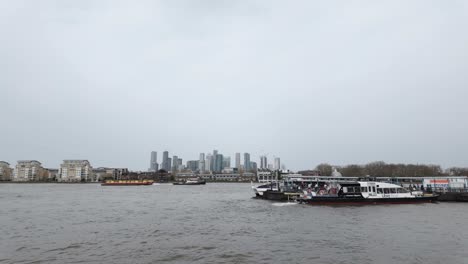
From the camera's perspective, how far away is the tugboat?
58.1m

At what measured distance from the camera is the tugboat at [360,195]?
5812 cm

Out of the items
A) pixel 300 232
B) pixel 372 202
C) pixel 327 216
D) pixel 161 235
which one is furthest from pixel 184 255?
pixel 372 202

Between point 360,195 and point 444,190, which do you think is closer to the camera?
point 360,195

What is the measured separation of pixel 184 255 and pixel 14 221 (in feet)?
98.4

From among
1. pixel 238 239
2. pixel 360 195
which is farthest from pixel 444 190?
pixel 238 239

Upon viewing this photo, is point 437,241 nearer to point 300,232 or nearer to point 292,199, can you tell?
point 300,232

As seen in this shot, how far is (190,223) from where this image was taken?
38.7 m

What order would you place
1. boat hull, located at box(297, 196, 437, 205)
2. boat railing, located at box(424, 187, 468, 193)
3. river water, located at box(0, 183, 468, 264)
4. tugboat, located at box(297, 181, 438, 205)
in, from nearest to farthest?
river water, located at box(0, 183, 468, 264) < boat hull, located at box(297, 196, 437, 205) < tugboat, located at box(297, 181, 438, 205) < boat railing, located at box(424, 187, 468, 193)

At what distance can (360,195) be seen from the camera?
2304 inches

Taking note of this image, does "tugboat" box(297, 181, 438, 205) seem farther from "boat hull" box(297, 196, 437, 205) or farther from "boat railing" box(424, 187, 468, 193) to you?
"boat railing" box(424, 187, 468, 193)

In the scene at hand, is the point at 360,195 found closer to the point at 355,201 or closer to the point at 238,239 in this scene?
the point at 355,201

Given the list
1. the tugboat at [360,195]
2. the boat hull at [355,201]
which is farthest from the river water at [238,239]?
the tugboat at [360,195]

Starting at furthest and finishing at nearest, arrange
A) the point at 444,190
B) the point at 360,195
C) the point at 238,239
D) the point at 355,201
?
the point at 444,190 < the point at 360,195 < the point at 355,201 < the point at 238,239

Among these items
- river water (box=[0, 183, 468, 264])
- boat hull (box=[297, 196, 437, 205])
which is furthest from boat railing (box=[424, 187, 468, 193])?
river water (box=[0, 183, 468, 264])
